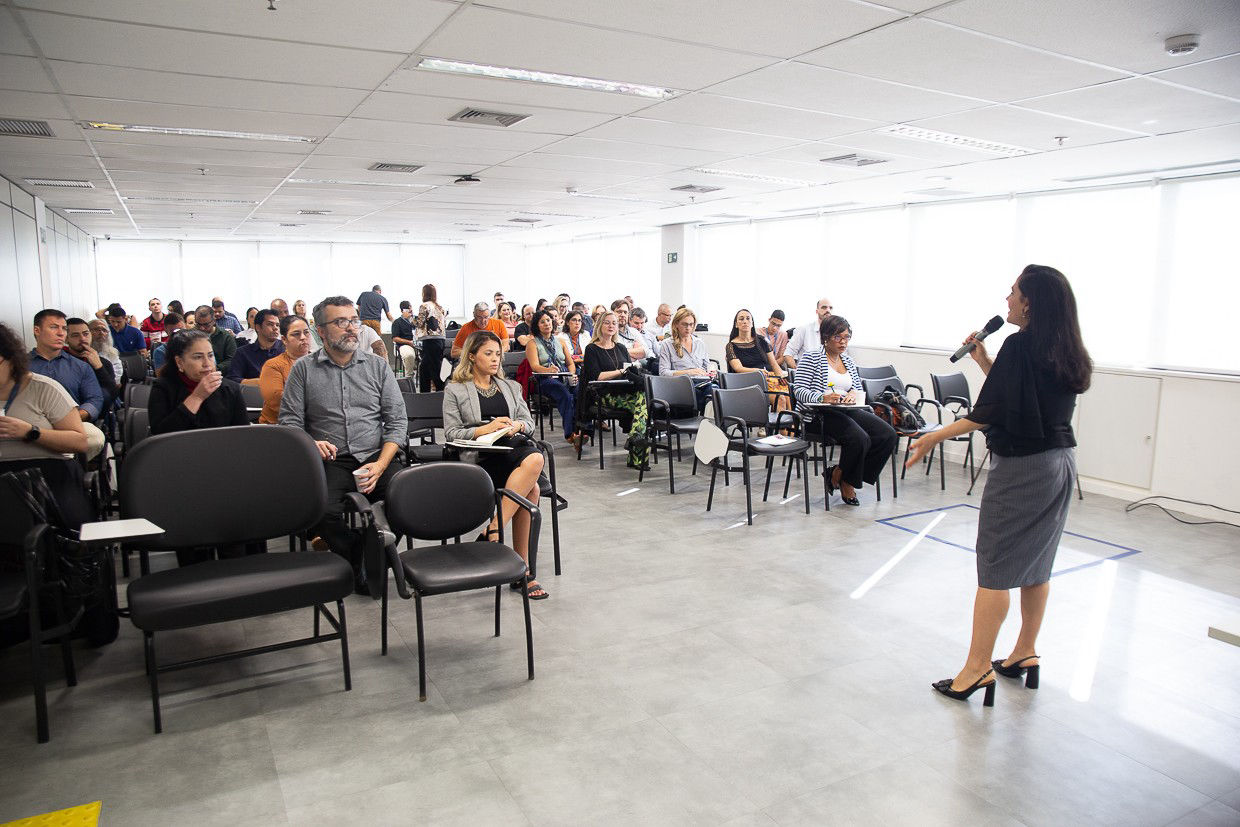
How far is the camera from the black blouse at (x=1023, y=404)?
9.55 ft

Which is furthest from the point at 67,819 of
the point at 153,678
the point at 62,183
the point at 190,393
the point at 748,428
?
the point at 62,183

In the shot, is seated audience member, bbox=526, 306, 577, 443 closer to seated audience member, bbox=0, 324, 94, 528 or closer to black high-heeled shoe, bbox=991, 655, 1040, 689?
seated audience member, bbox=0, 324, 94, 528

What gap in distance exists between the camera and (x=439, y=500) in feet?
11.3

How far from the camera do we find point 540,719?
9.71 ft

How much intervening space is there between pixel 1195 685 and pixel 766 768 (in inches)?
81.3

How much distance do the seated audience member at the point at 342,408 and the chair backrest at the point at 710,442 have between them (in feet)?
7.96

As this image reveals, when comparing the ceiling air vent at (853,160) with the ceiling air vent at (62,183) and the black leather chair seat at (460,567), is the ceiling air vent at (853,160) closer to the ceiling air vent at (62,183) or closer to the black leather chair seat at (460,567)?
the black leather chair seat at (460,567)

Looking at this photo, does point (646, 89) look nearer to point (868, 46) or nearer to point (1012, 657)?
point (868, 46)

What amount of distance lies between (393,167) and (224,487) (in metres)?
5.25

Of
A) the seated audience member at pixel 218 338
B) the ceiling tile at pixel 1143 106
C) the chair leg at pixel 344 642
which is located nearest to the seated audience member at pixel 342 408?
the chair leg at pixel 344 642

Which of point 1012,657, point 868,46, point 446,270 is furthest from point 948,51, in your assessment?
point 446,270

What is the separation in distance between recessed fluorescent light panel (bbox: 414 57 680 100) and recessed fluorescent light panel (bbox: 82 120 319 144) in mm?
2382

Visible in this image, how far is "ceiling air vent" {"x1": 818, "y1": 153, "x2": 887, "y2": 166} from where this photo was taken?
6.76 meters

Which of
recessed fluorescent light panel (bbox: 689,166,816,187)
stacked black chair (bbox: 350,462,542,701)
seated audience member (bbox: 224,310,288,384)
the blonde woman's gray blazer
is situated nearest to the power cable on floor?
recessed fluorescent light panel (bbox: 689,166,816,187)
